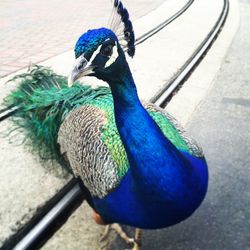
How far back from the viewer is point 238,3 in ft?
29.2

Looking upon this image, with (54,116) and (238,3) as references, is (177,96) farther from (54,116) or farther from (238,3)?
(238,3)

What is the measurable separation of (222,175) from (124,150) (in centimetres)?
103

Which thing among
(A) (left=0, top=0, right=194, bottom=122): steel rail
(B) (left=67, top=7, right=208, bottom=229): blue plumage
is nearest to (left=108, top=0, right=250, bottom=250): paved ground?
(B) (left=67, top=7, right=208, bottom=229): blue plumage

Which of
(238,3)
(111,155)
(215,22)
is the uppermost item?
(111,155)

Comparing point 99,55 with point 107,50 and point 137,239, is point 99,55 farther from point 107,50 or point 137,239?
Result: point 137,239

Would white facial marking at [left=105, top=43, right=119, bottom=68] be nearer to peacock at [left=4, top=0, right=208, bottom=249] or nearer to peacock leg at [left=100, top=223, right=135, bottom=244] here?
peacock at [left=4, top=0, right=208, bottom=249]

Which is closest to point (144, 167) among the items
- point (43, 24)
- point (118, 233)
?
point (118, 233)

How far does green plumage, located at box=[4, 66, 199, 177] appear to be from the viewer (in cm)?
211

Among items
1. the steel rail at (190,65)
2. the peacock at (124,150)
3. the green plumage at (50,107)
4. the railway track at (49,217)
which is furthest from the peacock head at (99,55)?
the steel rail at (190,65)

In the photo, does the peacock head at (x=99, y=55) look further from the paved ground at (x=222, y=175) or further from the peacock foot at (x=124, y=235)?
the paved ground at (x=222, y=175)

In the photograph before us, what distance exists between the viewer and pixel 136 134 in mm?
1602

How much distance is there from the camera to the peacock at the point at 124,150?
1519mm

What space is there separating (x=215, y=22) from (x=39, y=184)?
5.04 m

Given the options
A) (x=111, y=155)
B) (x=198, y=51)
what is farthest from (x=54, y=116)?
(x=198, y=51)
